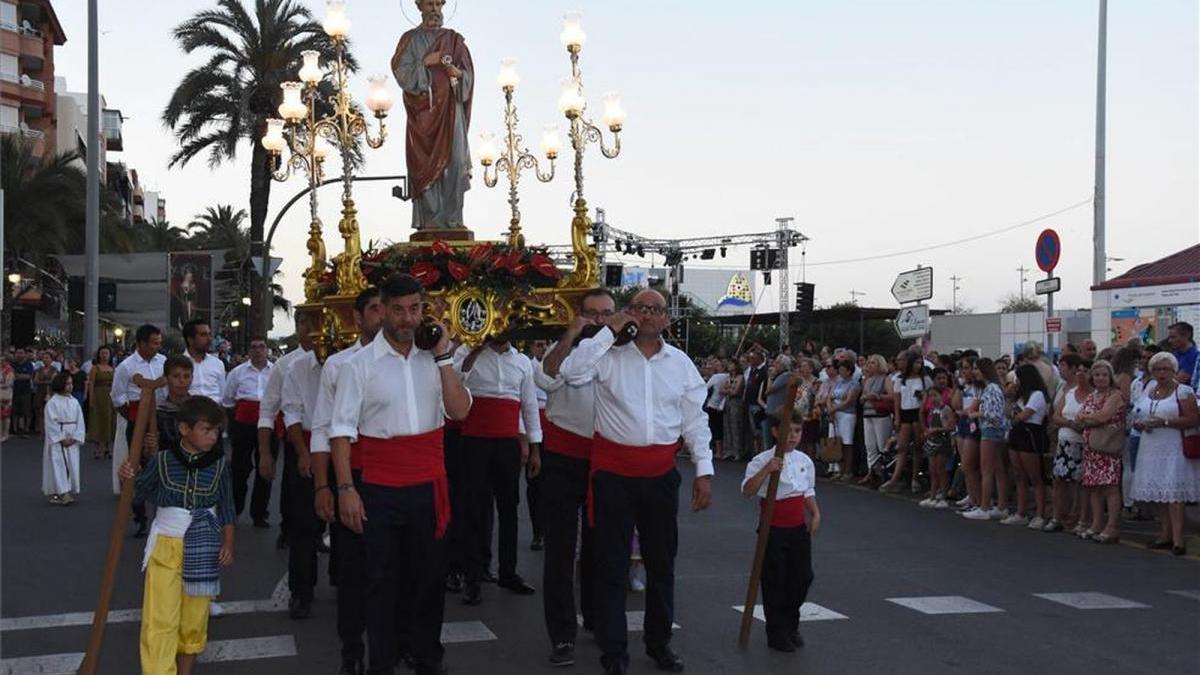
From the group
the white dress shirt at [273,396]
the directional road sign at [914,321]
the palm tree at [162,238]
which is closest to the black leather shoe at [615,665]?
the white dress shirt at [273,396]

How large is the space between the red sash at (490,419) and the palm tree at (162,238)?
55866 millimetres

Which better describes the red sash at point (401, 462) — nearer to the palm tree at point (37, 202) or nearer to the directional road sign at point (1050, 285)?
the directional road sign at point (1050, 285)

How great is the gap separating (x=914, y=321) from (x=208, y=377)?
39.0 feet

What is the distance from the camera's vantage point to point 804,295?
37844 mm

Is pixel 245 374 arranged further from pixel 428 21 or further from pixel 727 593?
pixel 727 593

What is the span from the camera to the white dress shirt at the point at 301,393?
8625 millimetres

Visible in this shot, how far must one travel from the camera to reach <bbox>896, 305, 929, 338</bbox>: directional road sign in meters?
20.0

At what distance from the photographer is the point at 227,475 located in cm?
681

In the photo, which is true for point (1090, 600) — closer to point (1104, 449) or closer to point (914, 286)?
point (1104, 449)

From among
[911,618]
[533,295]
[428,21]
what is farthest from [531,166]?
[911,618]

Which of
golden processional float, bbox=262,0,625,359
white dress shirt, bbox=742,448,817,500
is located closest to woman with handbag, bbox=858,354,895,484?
golden processional float, bbox=262,0,625,359

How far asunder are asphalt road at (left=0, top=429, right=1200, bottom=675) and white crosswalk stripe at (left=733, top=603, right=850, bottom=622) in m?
0.03

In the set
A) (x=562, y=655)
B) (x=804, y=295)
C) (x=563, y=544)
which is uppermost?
(x=804, y=295)

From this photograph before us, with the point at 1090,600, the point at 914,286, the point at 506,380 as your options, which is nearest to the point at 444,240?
the point at 506,380
